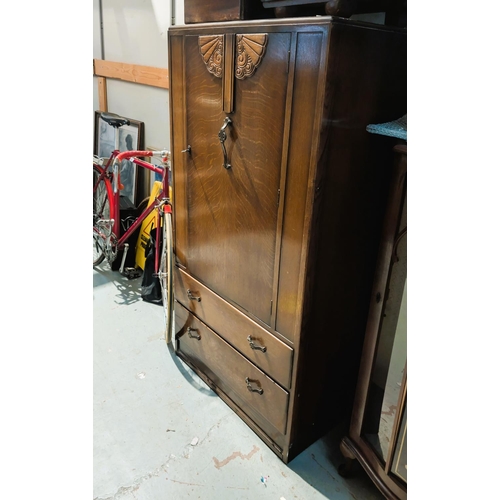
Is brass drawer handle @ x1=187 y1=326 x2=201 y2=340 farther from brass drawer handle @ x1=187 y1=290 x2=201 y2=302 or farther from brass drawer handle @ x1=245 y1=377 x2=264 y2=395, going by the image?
brass drawer handle @ x1=245 y1=377 x2=264 y2=395

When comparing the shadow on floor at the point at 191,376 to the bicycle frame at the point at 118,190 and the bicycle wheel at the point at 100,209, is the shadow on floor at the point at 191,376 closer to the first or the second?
the bicycle frame at the point at 118,190

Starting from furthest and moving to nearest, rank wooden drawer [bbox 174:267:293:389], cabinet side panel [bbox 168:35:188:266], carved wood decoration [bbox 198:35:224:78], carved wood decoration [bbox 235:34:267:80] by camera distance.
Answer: cabinet side panel [bbox 168:35:188:266]
wooden drawer [bbox 174:267:293:389]
carved wood decoration [bbox 198:35:224:78]
carved wood decoration [bbox 235:34:267:80]

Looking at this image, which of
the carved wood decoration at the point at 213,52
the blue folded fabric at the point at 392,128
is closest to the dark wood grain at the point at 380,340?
the blue folded fabric at the point at 392,128

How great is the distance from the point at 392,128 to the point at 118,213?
2.14 metres

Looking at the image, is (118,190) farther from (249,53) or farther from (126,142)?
(249,53)

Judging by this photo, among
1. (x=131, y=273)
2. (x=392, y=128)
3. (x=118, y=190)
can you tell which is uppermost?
(x=392, y=128)

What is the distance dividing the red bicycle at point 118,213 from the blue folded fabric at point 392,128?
1.18 metres

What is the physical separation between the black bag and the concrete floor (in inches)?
19.1

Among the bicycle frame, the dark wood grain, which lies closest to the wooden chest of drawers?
the dark wood grain

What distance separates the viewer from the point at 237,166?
1432mm

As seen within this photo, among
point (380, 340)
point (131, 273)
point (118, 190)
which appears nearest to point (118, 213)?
point (118, 190)

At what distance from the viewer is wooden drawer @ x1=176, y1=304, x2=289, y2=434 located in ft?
5.12
